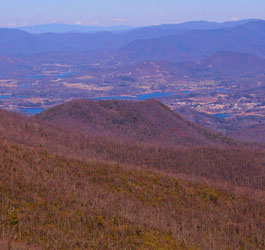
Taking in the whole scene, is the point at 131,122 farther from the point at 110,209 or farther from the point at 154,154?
the point at 110,209

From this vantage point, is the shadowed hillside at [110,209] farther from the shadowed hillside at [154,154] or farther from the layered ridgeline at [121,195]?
the shadowed hillside at [154,154]

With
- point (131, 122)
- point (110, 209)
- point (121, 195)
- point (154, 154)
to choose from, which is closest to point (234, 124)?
point (131, 122)

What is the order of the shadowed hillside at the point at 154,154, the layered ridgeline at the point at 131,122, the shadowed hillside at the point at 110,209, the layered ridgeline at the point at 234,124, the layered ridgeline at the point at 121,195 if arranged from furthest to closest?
the layered ridgeline at the point at 234,124 → the layered ridgeline at the point at 131,122 → the shadowed hillside at the point at 154,154 → the layered ridgeline at the point at 121,195 → the shadowed hillside at the point at 110,209

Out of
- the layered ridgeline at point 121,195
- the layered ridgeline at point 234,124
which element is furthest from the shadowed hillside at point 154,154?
the layered ridgeline at point 234,124

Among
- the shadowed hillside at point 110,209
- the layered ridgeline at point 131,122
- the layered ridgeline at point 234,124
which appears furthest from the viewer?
→ the layered ridgeline at point 234,124

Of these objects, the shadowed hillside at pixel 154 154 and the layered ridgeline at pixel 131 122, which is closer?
the shadowed hillside at pixel 154 154

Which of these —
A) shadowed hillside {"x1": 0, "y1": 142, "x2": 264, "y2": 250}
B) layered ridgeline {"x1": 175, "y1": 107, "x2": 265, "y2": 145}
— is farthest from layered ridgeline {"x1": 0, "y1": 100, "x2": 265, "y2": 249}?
layered ridgeline {"x1": 175, "y1": 107, "x2": 265, "y2": 145}
